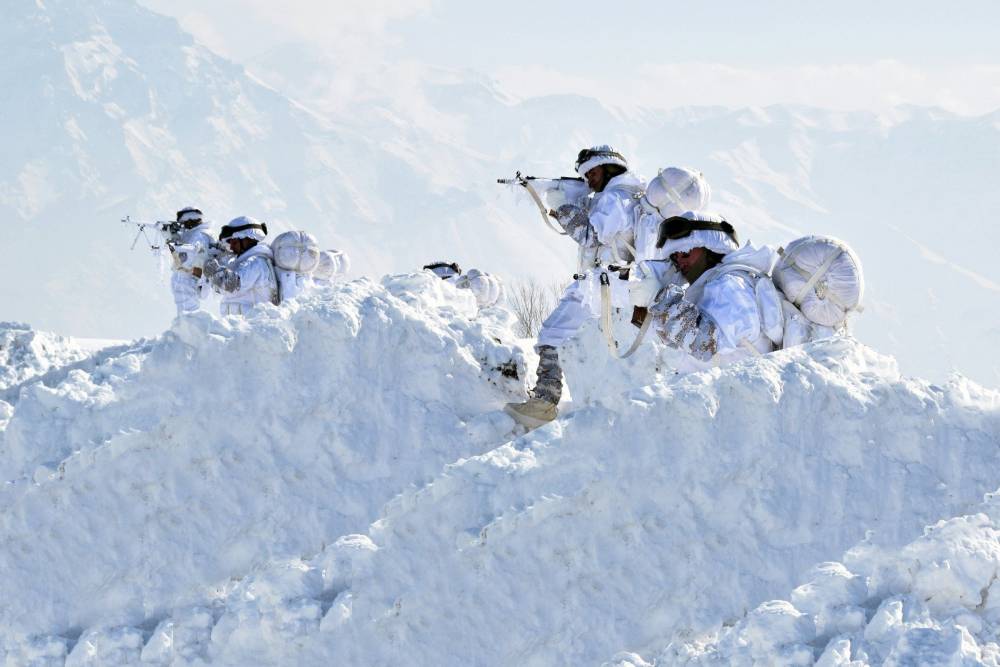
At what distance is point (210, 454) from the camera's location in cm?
518

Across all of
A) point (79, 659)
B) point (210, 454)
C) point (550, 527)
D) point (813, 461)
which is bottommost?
point (79, 659)

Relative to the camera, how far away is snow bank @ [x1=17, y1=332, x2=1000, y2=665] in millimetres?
4020

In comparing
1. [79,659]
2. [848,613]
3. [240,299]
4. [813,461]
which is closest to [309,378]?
[79,659]

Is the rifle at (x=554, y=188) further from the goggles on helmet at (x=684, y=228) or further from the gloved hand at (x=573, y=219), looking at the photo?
the goggles on helmet at (x=684, y=228)

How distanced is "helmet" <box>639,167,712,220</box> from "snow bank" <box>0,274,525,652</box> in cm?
172

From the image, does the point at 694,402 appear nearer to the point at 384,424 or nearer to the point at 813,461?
the point at 813,461

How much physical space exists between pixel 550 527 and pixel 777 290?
165 cm

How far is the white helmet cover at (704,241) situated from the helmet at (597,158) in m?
1.96

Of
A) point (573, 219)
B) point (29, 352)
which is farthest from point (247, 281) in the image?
point (573, 219)

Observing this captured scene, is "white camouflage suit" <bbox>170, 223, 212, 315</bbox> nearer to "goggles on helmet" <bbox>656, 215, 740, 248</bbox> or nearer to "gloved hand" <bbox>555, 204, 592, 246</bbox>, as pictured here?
"gloved hand" <bbox>555, 204, 592, 246</bbox>

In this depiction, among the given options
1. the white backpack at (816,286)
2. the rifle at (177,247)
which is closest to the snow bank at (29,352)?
the rifle at (177,247)

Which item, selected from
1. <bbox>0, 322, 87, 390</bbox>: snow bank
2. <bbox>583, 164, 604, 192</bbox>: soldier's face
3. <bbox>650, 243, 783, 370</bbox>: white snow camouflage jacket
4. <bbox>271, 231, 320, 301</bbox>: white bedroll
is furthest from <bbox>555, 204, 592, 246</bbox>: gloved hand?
<bbox>0, 322, 87, 390</bbox>: snow bank

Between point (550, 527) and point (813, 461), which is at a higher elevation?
point (813, 461)

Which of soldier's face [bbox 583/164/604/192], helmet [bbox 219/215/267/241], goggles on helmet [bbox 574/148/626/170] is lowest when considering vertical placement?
helmet [bbox 219/215/267/241]
